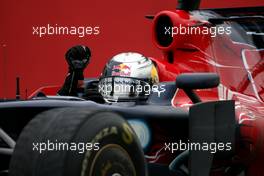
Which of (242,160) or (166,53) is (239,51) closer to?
(166,53)

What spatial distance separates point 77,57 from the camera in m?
4.75

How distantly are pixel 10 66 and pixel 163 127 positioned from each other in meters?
5.54

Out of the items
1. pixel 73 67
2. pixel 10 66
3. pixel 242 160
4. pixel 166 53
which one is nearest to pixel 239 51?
pixel 166 53

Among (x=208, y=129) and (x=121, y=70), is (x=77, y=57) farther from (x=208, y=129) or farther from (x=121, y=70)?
(x=208, y=129)

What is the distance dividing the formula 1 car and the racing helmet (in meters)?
0.12

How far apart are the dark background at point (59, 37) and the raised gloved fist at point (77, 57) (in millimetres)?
3495

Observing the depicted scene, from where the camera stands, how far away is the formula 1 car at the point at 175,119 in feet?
8.57

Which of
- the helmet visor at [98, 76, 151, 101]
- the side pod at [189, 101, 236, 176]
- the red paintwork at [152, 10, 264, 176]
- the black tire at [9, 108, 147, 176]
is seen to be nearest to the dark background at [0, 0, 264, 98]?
the red paintwork at [152, 10, 264, 176]

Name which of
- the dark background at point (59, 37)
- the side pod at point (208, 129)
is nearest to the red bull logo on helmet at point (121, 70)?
the side pod at point (208, 129)

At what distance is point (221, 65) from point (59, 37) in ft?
15.7

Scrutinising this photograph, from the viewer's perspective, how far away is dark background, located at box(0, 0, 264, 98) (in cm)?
852

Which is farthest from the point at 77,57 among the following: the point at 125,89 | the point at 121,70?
the point at 125,89

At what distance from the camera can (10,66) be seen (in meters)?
8.96

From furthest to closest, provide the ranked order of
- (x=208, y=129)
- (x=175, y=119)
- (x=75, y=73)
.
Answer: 1. (x=75, y=73)
2. (x=175, y=119)
3. (x=208, y=129)
